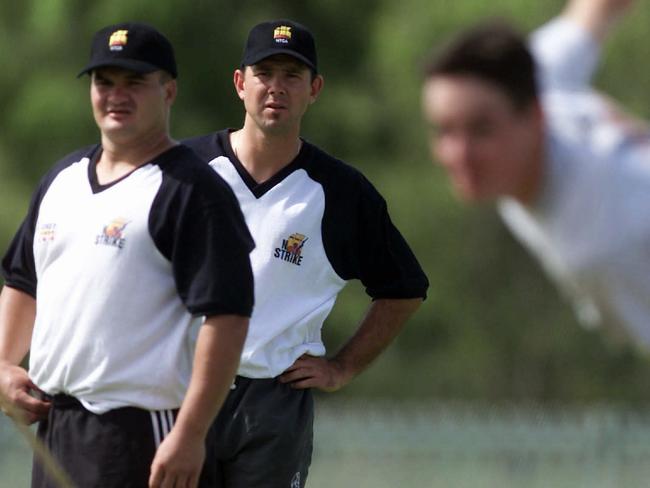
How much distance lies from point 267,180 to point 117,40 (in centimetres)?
119

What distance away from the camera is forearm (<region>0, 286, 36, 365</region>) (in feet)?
19.9

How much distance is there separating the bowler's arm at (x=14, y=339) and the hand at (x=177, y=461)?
0.67 metres

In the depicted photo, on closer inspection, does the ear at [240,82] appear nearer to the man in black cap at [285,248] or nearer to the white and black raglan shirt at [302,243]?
the man in black cap at [285,248]

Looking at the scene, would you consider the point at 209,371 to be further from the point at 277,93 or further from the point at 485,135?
the point at 485,135

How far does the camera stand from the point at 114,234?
215 inches

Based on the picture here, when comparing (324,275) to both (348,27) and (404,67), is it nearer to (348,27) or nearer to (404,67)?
(404,67)

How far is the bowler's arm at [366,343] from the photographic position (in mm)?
6770

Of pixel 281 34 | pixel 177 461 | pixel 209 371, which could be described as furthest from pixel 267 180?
pixel 177 461

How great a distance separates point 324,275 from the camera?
21.5ft

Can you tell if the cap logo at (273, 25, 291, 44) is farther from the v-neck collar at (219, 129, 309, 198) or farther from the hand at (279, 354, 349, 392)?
the hand at (279, 354, 349, 392)

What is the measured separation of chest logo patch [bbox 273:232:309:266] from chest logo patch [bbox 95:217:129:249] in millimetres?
1124

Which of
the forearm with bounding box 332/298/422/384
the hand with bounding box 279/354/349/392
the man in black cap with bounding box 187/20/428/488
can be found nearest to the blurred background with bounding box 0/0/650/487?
the forearm with bounding box 332/298/422/384

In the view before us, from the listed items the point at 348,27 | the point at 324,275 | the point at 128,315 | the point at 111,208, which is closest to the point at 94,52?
the point at 111,208

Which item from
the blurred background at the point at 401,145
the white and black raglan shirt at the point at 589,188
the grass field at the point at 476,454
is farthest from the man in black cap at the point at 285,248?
the blurred background at the point at 401,145
